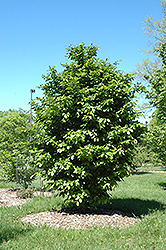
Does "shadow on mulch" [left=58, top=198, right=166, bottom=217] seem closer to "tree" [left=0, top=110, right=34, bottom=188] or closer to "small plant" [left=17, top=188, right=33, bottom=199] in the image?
"small plant" [left=17, top=188, right=33, bottom=199]

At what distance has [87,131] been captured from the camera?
563 centimetres

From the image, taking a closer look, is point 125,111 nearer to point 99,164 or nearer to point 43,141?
point 99,164

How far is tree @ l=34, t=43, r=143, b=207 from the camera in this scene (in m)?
5.52

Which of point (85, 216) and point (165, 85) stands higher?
point (165, 85)

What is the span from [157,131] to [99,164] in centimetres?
476

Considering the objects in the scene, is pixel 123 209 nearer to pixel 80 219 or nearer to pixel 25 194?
pixel 80 219

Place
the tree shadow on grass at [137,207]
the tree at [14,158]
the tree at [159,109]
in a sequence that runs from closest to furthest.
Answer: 1. the tree shadow on grass at [137,207]
2. the tree at [159,109]
3. the tree at [14,158]

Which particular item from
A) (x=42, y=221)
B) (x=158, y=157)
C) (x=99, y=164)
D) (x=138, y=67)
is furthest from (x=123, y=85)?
(x=138, y=67)

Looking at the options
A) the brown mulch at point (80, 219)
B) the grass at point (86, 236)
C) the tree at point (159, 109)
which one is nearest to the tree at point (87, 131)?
the brown mulch at point (80, 219)

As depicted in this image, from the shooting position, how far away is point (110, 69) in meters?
6.31

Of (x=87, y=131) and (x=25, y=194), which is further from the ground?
(x=87, y=131)

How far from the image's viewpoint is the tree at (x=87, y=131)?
217 inches

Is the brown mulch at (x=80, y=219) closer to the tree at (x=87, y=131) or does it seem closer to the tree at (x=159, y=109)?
the tree at (x=87, y=131)

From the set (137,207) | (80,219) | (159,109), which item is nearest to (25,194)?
(80,219)
